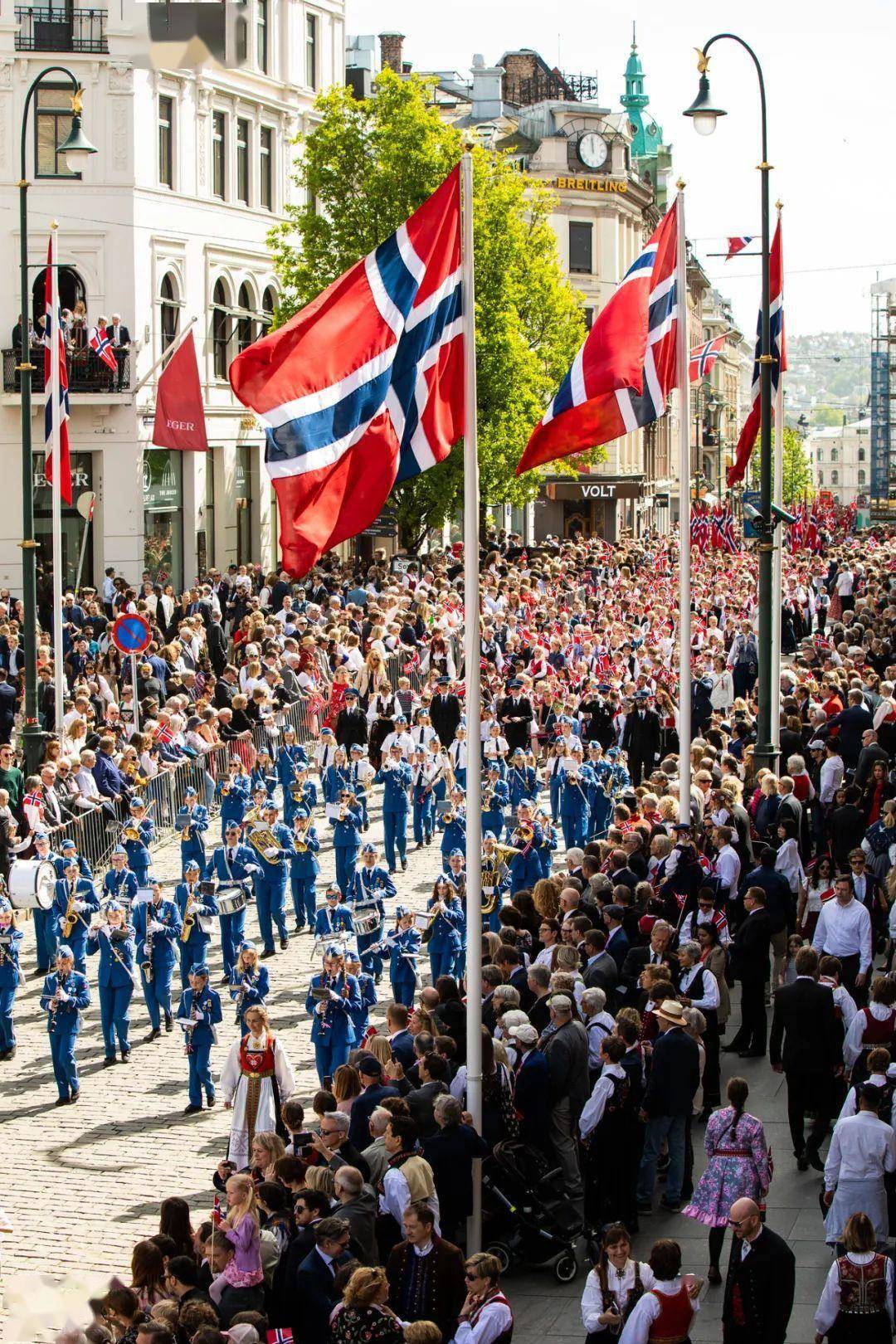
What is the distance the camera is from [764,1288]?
9.52 meters

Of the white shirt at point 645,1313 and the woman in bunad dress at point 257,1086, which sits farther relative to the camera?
the woman in bunad dress at point 257,1086

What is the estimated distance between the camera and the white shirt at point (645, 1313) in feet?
29.2

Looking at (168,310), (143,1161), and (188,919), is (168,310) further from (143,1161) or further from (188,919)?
(143,1161)

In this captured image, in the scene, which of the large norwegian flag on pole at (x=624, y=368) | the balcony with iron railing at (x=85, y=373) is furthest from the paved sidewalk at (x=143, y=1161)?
the balcony with iron railing at (x=85, y=373)

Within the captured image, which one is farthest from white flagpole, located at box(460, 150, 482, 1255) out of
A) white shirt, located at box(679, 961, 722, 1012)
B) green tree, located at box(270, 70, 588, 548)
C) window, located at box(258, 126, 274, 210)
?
window, located at box(258, 126, 274, 210)

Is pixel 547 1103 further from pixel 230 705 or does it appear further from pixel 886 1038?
pixel 230 705

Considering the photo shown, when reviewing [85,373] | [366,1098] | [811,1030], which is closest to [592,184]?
[85,373]

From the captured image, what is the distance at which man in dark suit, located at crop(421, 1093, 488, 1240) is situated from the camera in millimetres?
10758

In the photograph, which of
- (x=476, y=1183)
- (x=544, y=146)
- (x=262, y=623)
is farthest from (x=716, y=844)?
(x=544, y=146)

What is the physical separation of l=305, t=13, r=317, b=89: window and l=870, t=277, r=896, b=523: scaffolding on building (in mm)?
41031

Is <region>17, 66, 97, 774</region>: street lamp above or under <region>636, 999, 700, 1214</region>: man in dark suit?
above

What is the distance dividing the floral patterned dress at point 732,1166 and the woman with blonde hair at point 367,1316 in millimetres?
2819

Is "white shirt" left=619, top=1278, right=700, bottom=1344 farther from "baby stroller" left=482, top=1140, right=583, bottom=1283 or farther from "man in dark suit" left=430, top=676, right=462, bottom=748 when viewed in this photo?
"man in dark suit" left=430, top=676, right=462, bottom=748

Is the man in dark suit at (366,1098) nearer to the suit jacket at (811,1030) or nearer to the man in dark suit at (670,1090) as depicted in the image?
the man in dark suit at (670,1090)
